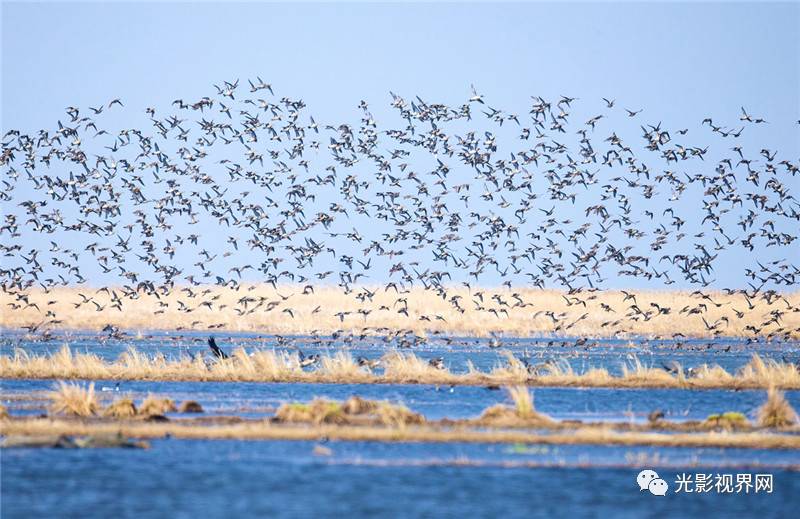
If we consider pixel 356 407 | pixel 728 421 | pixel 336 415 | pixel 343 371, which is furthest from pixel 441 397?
pixel 728 421

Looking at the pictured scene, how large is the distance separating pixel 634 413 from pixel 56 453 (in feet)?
57.3

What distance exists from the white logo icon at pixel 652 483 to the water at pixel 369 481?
0.21m

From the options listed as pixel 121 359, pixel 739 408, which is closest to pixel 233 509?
pixel 739 408

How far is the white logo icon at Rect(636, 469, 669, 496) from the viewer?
29800mm

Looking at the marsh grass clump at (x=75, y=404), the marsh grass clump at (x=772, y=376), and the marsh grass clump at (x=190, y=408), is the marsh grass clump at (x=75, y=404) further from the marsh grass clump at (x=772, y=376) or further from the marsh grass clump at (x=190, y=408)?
the marsh grass clump at (x=772, y=376)

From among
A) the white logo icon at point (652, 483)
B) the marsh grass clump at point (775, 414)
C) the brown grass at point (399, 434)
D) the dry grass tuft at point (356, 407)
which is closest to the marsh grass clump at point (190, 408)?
the brown grass at point (399, 434)

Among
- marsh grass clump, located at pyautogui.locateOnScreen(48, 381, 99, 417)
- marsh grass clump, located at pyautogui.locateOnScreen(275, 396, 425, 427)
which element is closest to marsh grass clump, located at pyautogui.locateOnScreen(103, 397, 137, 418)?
marsh grass clump, located at pyautogui.locateOnScreen(48, 381, 99, 417)

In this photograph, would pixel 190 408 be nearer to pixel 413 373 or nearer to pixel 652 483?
pixel 413 373

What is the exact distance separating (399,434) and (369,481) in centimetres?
531

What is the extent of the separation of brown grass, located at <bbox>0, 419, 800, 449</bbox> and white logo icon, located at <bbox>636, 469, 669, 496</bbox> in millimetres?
4182

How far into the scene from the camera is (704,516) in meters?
28.0

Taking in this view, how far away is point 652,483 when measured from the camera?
30.2 meters

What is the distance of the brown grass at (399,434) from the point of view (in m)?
35.2

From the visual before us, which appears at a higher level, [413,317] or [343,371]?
[413,317]
